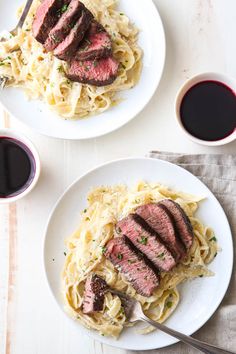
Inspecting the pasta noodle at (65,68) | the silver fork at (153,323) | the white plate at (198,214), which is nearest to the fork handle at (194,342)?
the silver fork at (153,323)

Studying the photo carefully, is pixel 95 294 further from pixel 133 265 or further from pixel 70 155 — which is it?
pixel 70 155

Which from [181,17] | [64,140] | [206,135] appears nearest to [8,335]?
[64,140]

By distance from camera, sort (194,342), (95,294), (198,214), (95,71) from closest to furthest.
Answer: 1. (194,342)
2. (95,294)
3. (198,214)
4. (95,71)

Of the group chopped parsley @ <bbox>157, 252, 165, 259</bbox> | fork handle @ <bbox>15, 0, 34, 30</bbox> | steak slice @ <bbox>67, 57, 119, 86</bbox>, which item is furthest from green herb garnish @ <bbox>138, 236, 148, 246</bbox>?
fork handle @ <bbox>15, 0, 34, 30</bbox>

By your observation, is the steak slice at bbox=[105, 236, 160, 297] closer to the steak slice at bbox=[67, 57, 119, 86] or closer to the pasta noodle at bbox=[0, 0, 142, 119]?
the pasta noodle at bbox=[0, 0, 142, 119]

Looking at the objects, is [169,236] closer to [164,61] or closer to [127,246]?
[127,246]

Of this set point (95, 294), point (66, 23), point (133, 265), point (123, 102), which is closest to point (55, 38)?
point (66, 23)

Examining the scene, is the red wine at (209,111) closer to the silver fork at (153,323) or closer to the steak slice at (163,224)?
the steak slice at (163,224)
